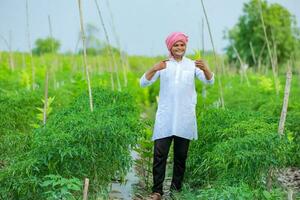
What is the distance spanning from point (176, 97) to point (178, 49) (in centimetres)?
50

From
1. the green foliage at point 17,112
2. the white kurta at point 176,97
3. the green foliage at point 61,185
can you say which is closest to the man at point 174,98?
the white kurta at point 176,97

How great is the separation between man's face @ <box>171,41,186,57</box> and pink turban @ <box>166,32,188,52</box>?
34 millimetres

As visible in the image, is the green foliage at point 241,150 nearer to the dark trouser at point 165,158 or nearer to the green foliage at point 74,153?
the dark trouser at point 165,158

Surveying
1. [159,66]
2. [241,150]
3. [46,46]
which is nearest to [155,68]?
[159,66]

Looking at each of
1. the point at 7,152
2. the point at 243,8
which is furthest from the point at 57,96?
the point at 243,8

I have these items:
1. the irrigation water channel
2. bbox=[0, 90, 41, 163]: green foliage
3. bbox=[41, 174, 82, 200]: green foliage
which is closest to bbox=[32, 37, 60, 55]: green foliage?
bbox=[0, 90, 41, 163]: green foliage

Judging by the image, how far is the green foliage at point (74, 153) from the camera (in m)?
5.08

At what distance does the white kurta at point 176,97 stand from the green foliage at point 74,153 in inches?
11.8

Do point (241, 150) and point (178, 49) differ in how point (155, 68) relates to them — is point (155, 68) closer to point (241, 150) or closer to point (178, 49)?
point (178, 49)

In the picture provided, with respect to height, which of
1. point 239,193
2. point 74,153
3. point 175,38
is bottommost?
point 239,193

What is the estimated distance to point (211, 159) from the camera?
617cm

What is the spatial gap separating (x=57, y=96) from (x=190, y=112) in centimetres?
461

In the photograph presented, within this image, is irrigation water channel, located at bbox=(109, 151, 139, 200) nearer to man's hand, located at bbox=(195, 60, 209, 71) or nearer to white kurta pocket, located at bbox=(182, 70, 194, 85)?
white kurta pocket, located at bbox=(182, 70, 194, 85)

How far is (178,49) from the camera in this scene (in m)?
5.99
